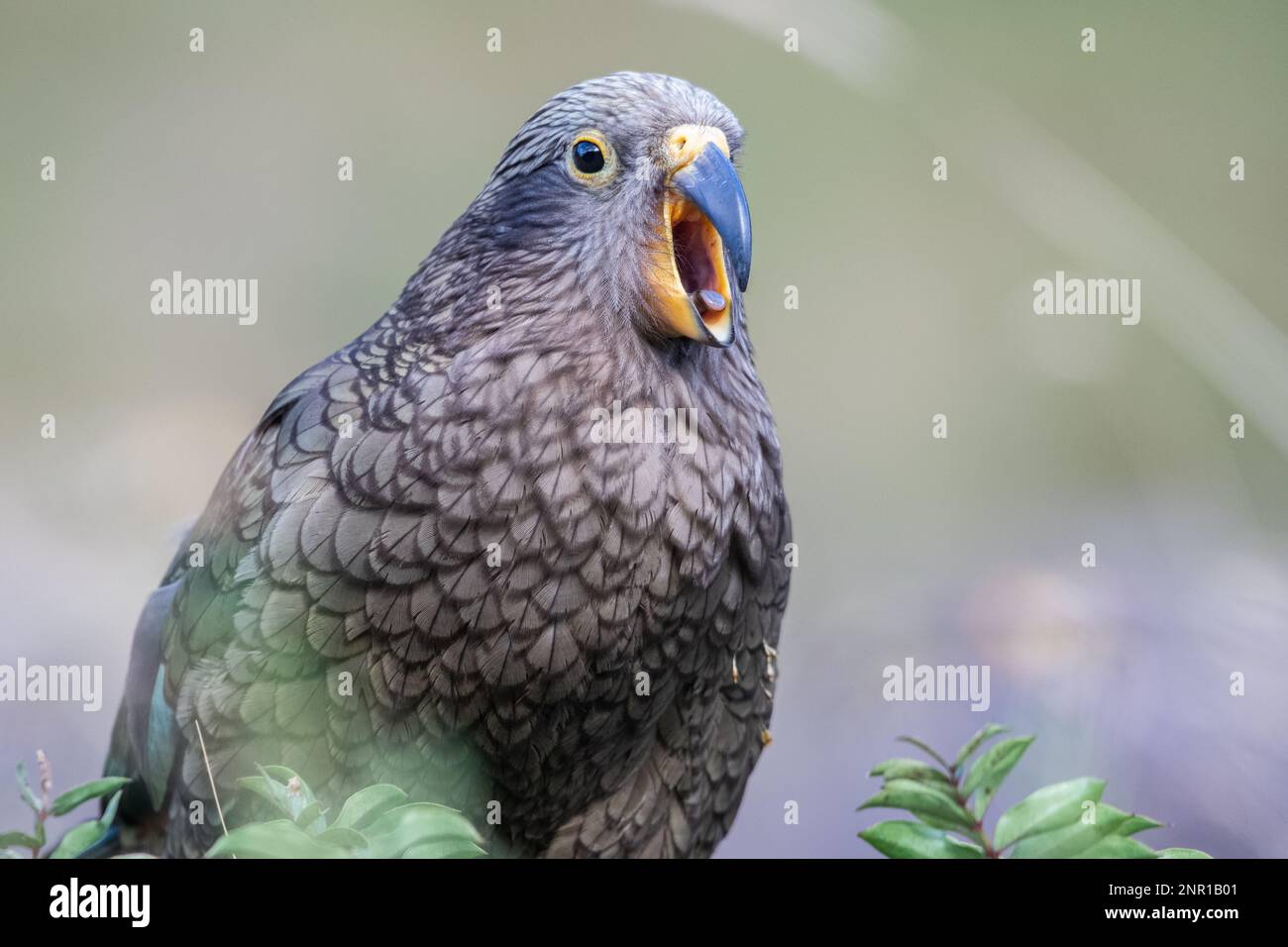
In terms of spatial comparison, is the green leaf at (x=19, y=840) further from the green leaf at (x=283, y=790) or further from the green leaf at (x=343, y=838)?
the green leaf at (x=343, y=838)

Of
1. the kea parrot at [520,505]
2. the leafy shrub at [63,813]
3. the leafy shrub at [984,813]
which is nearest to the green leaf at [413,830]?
the leafy shrub at [63,813]

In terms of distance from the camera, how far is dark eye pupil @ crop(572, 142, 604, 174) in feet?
5.25

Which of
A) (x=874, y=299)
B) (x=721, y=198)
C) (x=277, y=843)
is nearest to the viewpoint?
(x=277, y=843)

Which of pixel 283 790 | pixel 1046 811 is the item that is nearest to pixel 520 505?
pixel 283 790

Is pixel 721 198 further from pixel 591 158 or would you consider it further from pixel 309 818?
pixel 309 818

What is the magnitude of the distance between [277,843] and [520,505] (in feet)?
1.93

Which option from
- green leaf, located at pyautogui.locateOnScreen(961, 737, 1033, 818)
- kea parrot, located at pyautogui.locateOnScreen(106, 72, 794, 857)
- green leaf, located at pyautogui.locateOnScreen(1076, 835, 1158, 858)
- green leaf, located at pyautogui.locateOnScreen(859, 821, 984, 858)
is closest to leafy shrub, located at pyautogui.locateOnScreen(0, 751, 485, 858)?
kea parrot, located at pyautogui.locateOnScreen(106, 72, 794, 857)

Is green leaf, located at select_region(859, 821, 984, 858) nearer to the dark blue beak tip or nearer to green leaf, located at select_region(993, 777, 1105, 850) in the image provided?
green leaf, located at select_region(993, 777, 1105, 850)

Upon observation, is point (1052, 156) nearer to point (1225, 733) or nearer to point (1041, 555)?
point (1041, 555)

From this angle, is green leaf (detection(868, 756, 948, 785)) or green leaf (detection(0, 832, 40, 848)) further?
green leaf (detection(868, 756, 948, 785))

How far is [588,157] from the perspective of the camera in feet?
5.26

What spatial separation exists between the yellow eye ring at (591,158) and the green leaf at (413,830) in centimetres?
91
